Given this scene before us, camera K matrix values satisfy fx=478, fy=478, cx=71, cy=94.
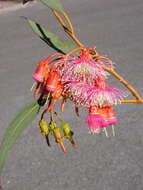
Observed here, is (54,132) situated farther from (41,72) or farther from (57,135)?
(41,72)

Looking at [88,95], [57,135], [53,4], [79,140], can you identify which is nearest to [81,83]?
[88,95]

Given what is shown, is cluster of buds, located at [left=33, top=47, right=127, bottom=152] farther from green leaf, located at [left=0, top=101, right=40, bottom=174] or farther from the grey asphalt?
the grey asphalt

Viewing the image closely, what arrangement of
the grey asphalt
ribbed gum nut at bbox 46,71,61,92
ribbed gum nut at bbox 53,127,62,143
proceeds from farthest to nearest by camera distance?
the grey asphalt → ribbed gum nut at bbox 53,127,62,143 → ribbed gum nut at bbox 46,71,61,92

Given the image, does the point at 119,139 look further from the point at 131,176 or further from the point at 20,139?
the point at 20,139

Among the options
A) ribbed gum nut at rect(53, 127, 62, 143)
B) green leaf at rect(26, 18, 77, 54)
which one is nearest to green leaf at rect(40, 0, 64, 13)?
green leaf at rect(26, 18, 77, 54)

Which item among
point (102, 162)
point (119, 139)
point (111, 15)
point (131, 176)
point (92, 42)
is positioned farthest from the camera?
point (111, 15)

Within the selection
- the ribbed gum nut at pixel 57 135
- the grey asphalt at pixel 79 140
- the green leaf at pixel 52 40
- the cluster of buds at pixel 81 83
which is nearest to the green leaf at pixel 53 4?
the green leaf at pixel 52 40

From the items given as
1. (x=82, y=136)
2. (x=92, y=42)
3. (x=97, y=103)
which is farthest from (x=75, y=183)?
(x=92, y=42)
